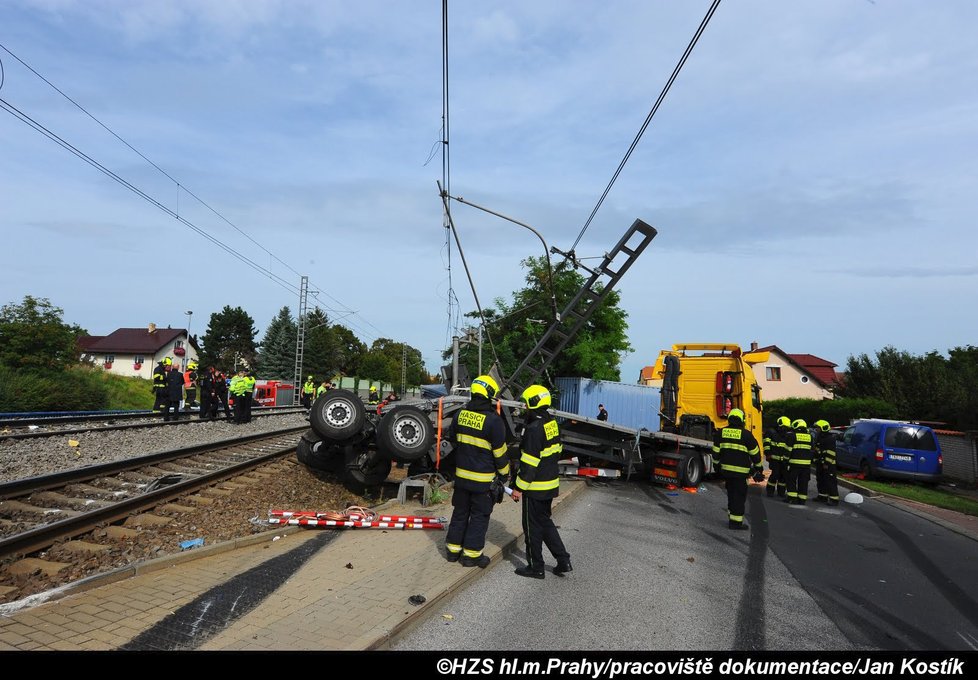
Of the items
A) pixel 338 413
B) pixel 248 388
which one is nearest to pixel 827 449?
pixel 338 413

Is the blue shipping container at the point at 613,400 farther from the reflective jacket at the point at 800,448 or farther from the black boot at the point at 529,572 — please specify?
the black boot at the point at 529,572

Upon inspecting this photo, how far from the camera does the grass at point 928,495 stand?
40.8 feet

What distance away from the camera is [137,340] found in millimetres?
70875

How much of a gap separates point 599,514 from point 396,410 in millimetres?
3351

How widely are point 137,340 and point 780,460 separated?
2933 inches

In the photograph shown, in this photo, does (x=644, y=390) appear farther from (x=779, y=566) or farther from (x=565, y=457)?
(x=779, y=566)

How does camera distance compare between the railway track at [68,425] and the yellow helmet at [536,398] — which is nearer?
the yellow helmet at [536,398]

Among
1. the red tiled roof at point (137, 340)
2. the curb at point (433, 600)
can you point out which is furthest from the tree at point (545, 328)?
the red tiled roof at point (137, 340)

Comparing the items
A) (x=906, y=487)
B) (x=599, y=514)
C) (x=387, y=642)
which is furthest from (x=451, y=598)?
(x=906, y=487)

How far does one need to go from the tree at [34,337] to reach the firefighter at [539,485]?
30.1 m

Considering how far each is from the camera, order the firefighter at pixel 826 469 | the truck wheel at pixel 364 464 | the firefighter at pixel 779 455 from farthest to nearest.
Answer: the firefighter at pixel 779 455, the firefighter at pixel 826 469, the truck wheel at pixel 364 464

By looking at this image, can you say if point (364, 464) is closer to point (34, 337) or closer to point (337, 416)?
point (337, 416)

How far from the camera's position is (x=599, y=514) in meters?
9.18

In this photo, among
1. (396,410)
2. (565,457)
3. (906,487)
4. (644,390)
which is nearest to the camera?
(396,410)
